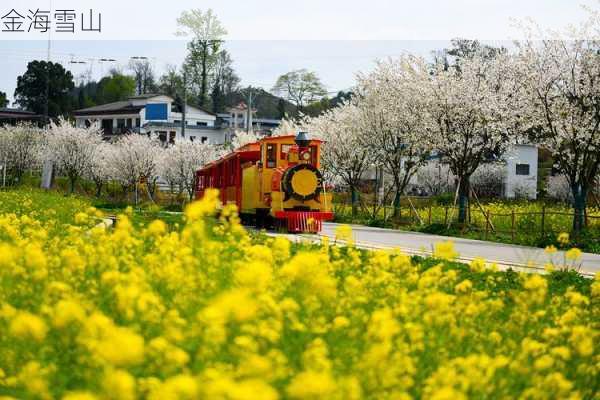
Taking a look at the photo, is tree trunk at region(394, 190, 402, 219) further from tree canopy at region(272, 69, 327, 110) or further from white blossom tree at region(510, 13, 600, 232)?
tree canopy at region(272, 69, 327, 110)

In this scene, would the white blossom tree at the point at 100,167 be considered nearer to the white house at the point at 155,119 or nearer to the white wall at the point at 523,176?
the white house at the point at 155,119

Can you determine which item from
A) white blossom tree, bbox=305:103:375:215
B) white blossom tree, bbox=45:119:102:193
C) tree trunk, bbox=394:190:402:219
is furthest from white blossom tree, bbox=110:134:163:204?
tree trunk, bbox=394:190:402:219

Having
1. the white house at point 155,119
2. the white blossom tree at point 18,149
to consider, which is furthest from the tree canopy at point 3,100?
the white blossom tree at point 18,149

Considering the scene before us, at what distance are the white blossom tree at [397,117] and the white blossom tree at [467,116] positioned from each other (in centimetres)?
111

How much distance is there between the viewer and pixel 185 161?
172 feet

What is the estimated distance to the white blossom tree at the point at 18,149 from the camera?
5947 cm

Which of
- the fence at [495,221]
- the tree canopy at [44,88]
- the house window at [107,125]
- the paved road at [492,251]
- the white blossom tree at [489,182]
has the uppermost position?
the tree canopy at [44,88]

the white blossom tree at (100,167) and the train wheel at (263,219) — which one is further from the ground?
the white blossom tree at (100,167)

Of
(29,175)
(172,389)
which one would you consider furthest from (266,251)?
(29,175)

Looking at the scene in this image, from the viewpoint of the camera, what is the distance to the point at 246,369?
371 cm

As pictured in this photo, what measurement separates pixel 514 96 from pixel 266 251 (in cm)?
2268

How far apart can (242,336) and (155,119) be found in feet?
248

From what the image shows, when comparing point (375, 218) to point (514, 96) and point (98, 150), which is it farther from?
point (98, 150)

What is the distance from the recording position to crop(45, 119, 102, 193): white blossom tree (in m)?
53.8
